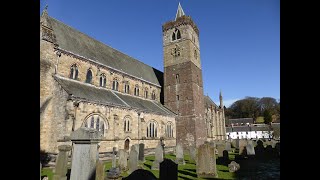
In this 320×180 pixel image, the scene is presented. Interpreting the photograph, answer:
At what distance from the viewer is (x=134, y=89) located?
29531mm

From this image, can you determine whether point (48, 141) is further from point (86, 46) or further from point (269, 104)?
point (269, 104)

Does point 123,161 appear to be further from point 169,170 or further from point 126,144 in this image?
point 126,144

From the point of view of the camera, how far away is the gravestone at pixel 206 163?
11216 millimetres

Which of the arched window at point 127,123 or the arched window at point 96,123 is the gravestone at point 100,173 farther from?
the arched window at point 127,123

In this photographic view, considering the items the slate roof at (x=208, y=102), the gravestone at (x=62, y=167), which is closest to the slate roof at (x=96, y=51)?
the slate roof at (x=208, y=102)

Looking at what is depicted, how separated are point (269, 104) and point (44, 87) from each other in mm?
94295

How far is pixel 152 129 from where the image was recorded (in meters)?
26.5

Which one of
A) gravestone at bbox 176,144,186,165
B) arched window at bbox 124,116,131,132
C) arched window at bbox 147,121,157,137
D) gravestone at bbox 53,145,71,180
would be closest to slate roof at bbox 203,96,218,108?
arched window at bbox 147,121,157,137

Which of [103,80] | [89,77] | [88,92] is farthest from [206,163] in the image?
[103,80]

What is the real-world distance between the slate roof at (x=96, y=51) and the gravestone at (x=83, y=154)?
664 inches

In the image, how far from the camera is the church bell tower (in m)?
30.9

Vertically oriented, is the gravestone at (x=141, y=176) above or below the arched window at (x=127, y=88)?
below

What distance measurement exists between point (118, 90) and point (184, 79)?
10.5 m
